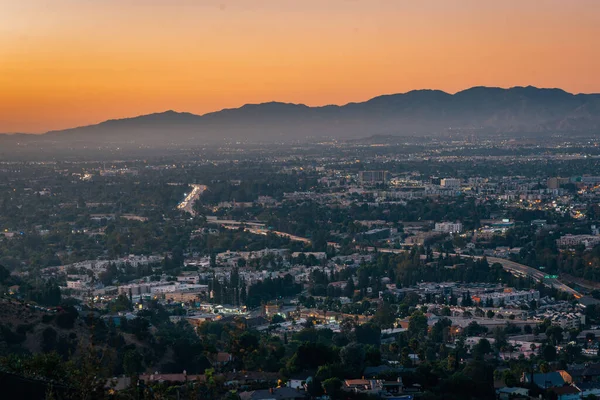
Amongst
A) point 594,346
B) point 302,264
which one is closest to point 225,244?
point 302,264

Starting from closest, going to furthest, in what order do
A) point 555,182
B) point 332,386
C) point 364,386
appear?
point 332,386 → point 364,386 → point 555,182

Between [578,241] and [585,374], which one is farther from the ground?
[585,374]

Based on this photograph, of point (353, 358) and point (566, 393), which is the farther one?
point (353, 358)

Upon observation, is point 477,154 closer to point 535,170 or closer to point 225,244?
point 535,170

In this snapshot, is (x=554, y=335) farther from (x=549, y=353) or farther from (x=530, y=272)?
(x=530, y=272)

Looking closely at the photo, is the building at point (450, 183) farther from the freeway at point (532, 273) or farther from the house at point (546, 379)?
the house at point (546, 379)

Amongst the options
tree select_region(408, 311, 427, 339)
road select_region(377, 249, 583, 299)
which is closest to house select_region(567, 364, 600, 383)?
tree select_region(408, 311, 427, 339)

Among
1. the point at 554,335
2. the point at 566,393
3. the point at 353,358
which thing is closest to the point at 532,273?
the point at 554,335

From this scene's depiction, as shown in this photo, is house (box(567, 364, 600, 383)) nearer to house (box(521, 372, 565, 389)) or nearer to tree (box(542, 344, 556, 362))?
house (box(521, 372, 565, 389))
